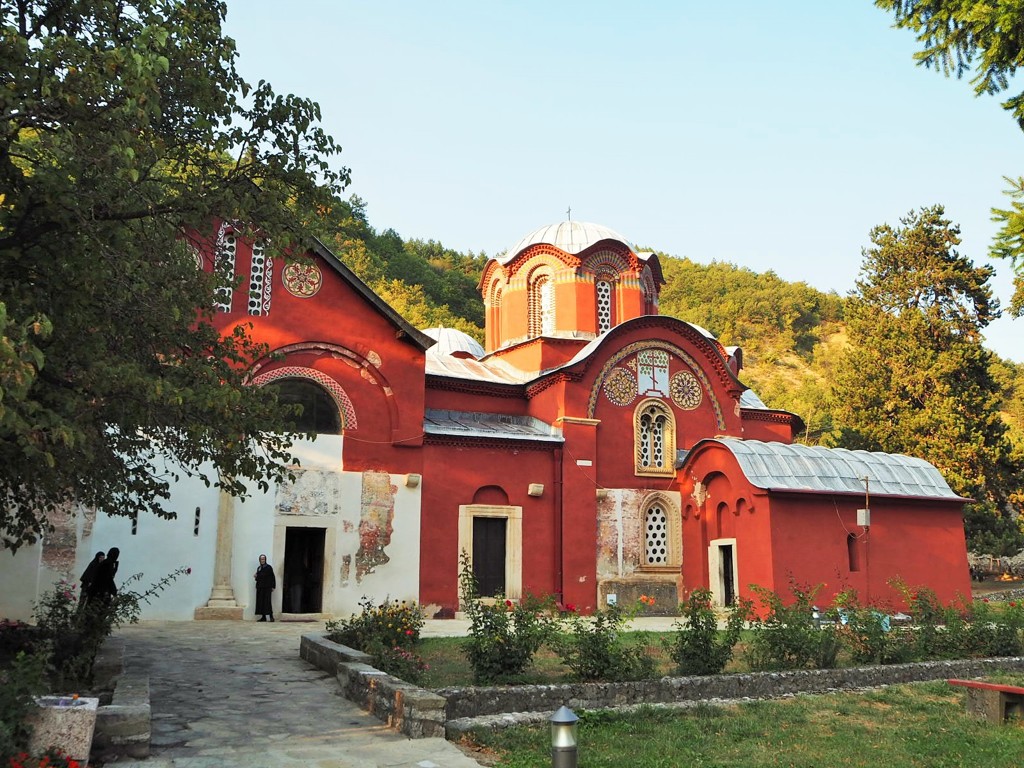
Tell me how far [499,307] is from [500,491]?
6348mm

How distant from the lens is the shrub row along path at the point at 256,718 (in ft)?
17.4

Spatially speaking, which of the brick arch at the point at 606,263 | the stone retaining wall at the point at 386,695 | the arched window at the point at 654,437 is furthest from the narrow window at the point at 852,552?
the stone retaining wall at the point at 386,695

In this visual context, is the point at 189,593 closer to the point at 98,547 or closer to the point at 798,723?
A: the point at 98,547

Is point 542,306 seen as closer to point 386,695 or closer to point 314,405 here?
point 314,405

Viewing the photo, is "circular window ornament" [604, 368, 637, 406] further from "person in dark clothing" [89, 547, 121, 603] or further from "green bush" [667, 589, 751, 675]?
"person in dark clothing" [89, 547, 121, 603]

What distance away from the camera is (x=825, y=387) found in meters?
51.5

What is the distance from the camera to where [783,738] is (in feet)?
20.3

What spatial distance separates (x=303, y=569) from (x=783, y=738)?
1083cm

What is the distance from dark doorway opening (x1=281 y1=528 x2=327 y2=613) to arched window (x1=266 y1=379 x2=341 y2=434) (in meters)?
1.81

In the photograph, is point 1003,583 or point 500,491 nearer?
point 500,491

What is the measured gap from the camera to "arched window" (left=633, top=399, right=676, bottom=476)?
17.9m

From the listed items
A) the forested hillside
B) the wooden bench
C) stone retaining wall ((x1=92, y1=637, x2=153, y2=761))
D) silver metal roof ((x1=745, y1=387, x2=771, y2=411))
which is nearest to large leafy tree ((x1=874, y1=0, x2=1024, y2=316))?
the wooden bench

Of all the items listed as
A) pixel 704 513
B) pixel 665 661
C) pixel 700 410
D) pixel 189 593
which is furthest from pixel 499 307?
pixel 665 661

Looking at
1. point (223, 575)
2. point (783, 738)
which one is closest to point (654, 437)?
point (223, 575)
